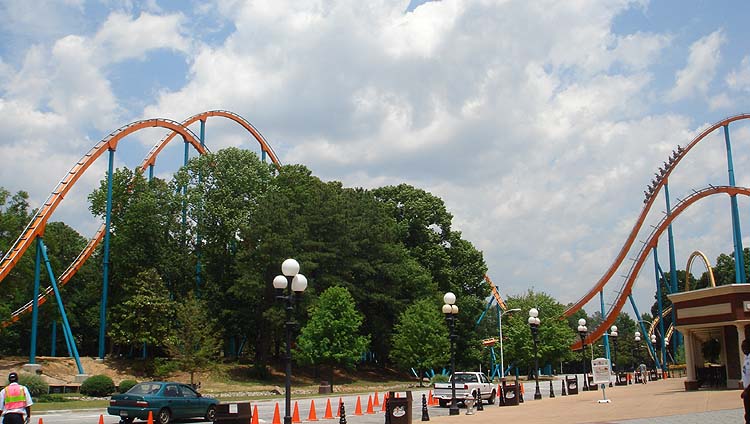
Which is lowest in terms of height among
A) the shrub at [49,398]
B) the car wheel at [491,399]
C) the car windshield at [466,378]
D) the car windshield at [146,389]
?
the car wheel at [491,399]

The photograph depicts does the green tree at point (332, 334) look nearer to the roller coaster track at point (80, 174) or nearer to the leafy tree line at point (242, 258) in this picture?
the leafy tree line at point (242, 258)

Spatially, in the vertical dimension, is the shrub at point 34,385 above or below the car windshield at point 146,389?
below

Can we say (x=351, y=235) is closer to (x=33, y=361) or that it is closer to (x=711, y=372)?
(x=33, y=361)

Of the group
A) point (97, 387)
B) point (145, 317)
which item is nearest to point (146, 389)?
point (97, 387)

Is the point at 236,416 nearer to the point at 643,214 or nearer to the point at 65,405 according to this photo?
the point at 65,405

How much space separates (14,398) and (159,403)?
8535mm

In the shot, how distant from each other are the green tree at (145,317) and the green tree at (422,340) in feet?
62.3

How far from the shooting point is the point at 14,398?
14.4m

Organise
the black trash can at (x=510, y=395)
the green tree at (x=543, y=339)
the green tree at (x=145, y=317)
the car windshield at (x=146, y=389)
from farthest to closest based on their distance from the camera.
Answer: the green tree at (x=543, y=339) → the green tree at (x=145, y=317) → the black trash can at (x=510, y=395) → the car windshield at (x=146, y=389)

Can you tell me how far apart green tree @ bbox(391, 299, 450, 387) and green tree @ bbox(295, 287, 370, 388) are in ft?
17.0

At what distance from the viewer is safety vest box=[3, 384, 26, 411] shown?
1439cm

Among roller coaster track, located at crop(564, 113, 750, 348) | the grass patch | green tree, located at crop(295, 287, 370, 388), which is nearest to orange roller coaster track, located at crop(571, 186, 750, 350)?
roller coaster track, located at crop(564, 113, 750, 348)

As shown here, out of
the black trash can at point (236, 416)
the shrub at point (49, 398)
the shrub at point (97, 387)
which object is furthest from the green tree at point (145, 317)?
the black trash can at point (236, 416)

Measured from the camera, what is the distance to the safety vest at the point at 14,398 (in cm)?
1439
